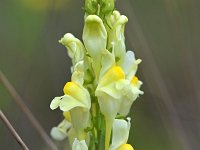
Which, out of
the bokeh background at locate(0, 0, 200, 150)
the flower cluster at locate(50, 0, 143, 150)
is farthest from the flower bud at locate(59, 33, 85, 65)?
the bokeh background at locate(0, 0, 200, 150)

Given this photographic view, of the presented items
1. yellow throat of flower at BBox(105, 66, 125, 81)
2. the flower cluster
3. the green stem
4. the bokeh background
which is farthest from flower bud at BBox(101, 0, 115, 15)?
the bokeh background

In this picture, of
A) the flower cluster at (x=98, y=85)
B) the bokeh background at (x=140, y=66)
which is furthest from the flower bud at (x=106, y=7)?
the bokeh background at (x=140, y=66)

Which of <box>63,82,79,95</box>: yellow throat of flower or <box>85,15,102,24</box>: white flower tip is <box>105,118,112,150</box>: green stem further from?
<box>85,15,102,24</box>: white flower tip

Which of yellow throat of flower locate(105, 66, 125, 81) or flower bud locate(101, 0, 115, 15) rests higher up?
flower bud locate(101, 0, 115, 15)

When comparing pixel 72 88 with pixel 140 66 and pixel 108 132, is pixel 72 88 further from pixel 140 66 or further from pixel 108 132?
pixel 140 66

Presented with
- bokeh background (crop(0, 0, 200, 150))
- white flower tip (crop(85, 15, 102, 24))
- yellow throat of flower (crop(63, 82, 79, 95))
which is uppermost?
white flower tip (crop(85, 15, 102, 24))

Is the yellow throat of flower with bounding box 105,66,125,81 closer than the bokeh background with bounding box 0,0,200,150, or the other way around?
the yellow throat of flower with bounding box 105,66,125,81

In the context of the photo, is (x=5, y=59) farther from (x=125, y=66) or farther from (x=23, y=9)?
(x=125, y=66)

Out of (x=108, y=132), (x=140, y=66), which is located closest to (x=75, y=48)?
(x=108, y=132)
